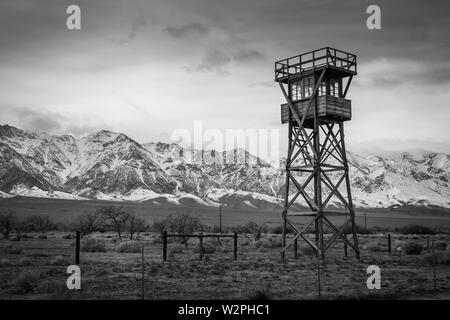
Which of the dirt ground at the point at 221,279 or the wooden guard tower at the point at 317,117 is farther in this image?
the wooden guard tower at the point at 317,117

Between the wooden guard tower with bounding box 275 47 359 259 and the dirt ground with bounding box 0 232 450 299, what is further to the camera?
the wooden guard tower with bounding box 275 47 359 259

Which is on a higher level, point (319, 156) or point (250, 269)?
point (319, 156)

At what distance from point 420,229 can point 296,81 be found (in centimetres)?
6358

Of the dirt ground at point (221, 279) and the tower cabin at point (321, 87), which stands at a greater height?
the tower cabin at point (321, 87)

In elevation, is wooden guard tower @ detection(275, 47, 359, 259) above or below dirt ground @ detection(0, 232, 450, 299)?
above

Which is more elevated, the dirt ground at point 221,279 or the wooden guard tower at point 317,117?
the wooden guard tower at point 317,117

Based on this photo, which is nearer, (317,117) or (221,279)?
(221,279)

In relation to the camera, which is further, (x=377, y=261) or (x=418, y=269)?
(x=377, y=261)

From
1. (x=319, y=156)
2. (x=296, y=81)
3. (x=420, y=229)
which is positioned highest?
(x=296, y=81)
